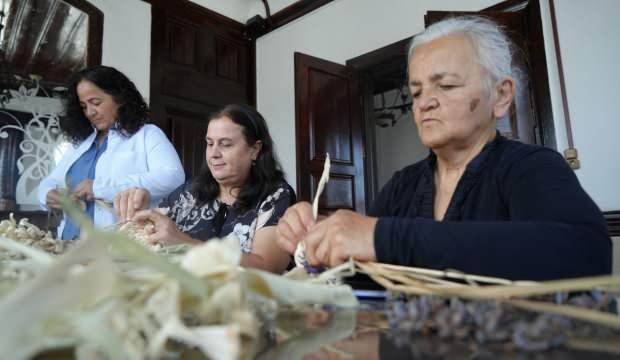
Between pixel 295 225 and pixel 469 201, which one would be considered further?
pixel 469 201

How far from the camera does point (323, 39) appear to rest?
360cm

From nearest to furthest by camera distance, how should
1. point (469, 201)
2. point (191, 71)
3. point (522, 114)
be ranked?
1. point (469, 201)
2. point (522, 114)
3. point (191, 71)

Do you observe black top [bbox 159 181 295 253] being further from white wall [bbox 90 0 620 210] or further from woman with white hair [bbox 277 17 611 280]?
white wall [bbox 90 0 620 210]

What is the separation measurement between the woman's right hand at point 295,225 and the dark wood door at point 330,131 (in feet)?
7.66

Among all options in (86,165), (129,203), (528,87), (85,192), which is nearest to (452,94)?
(129,203)

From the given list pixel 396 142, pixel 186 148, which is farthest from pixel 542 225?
pixel 396 142

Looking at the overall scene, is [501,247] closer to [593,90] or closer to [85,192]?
[85,192]

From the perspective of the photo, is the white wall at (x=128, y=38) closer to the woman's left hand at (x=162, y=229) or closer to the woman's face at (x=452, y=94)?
the woman's left hand at (x=162, y=229)

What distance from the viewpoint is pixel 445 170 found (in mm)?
978

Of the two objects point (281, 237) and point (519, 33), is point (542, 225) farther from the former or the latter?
point (519, 33)

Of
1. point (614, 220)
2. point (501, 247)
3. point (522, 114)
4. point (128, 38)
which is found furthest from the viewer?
point (128, 38)

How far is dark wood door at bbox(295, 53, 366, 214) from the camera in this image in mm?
3070

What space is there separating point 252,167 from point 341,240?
1.04m

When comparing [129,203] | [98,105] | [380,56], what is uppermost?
[380,56]
